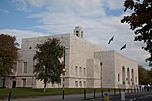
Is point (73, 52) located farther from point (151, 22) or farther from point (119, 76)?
point (151, 22)

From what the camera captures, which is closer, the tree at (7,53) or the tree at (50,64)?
the tree at (50,64)

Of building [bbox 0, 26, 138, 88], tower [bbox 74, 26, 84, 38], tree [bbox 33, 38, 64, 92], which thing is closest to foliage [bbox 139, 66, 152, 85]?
building [bbox 0, 26, 138, 88]

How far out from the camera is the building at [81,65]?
8656 centimetres

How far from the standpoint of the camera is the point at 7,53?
2557 inches

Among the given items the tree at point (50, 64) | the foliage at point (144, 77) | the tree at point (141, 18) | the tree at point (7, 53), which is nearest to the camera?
the tree at point (141, 18)

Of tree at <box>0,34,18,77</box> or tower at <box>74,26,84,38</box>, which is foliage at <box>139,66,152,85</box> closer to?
tower at <box>74,26,84,38</box>

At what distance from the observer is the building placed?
86562 millimetres

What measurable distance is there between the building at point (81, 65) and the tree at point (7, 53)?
14.5 meters

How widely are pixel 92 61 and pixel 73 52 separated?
12816 mm

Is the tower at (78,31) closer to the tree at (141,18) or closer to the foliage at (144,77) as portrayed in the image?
the foliage at (144,77)

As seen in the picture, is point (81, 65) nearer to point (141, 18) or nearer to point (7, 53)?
point (7, 53)

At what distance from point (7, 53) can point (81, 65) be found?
4017 centimetres

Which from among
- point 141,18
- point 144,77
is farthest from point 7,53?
point 144,77

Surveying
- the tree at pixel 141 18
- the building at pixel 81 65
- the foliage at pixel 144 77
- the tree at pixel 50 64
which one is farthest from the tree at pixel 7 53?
the foliage at pixel 144 77
